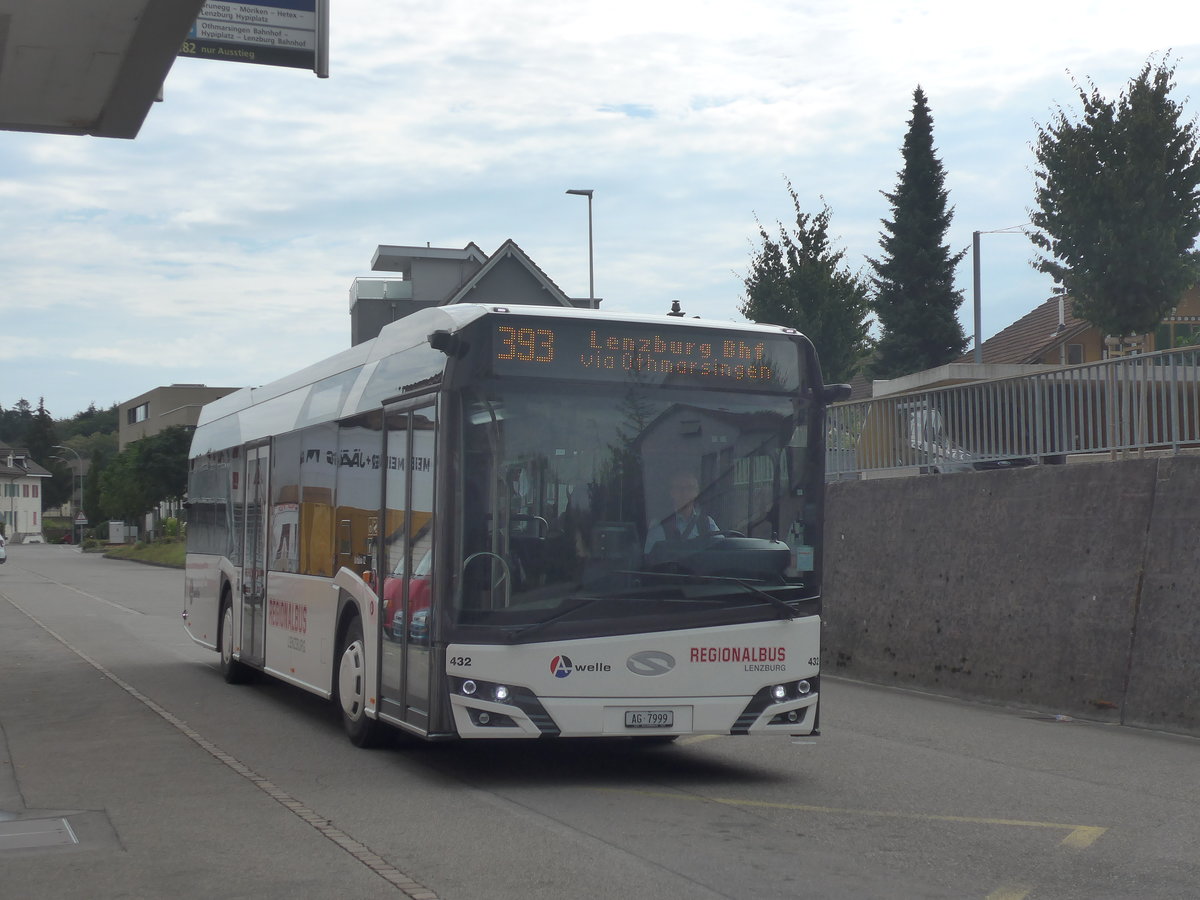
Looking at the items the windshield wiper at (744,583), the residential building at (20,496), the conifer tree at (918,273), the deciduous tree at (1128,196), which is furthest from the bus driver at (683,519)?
the residential building at (20,496)

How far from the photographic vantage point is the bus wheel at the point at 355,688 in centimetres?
1052

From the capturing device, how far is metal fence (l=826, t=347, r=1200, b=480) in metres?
13.3

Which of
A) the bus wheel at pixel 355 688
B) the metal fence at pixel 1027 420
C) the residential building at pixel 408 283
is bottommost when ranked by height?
the bus wheel at pixel 355 688

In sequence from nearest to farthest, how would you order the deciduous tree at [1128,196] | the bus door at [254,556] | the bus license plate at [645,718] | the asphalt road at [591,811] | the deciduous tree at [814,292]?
1. the asphalt road at [591,811]
2. the bus license plate at [645,718]
3. the bus door at [254,556]
4. the deciduous tree at [1128,196]
5. the deciduous tree at [814,292]

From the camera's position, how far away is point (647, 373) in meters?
9.38

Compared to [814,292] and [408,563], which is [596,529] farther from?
[814,292]

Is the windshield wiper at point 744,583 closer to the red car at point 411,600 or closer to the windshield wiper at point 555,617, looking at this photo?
the windshield wiper at point 555,617

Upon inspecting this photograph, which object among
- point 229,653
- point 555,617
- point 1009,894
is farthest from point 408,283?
point 1009,894

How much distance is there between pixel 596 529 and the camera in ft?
29.4

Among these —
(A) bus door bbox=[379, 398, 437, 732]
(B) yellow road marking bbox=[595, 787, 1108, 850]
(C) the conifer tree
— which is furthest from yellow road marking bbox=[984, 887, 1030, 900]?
(C) the conifer tree

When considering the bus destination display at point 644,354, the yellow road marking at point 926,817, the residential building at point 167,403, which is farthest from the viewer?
the residential building at point 167,403

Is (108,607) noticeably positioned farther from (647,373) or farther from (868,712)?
(647,373)

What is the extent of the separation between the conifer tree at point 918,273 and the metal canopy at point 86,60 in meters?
41.6

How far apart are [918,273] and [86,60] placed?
4385 cm
